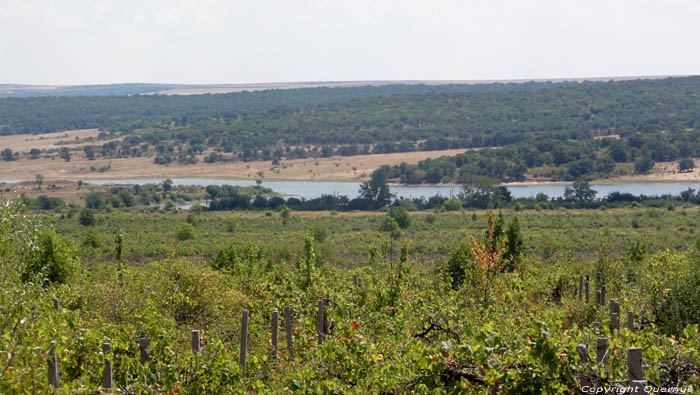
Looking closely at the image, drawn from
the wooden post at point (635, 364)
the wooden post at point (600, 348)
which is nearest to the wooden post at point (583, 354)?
the wooden post at point (600, 348)

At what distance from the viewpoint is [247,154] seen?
14275cm

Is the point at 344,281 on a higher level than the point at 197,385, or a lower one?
lower

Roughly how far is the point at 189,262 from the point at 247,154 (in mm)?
125981

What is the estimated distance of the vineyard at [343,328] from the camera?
273 inches

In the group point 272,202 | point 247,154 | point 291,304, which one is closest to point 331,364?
point 291,304

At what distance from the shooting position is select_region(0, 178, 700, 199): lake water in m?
96.4

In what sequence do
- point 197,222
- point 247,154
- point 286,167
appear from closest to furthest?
point 197,222 → point 286,167 → point 247,154

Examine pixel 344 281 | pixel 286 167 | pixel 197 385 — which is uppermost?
pixel 197 385

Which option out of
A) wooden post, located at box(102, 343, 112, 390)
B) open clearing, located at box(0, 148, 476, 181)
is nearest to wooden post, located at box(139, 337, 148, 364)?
wooden post, located at box(102, 343, 112, 390)

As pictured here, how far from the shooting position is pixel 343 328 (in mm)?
9156

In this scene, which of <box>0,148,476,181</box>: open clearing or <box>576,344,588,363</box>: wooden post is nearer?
<box>576,344,588,363</box>: wooden post

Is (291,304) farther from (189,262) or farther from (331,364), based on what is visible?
(331,364)

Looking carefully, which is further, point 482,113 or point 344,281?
point 482,113

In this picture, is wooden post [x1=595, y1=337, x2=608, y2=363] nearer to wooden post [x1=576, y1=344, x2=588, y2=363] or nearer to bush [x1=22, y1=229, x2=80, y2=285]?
wooden post [x1=576, y1=344, x2=588, y2=363]
